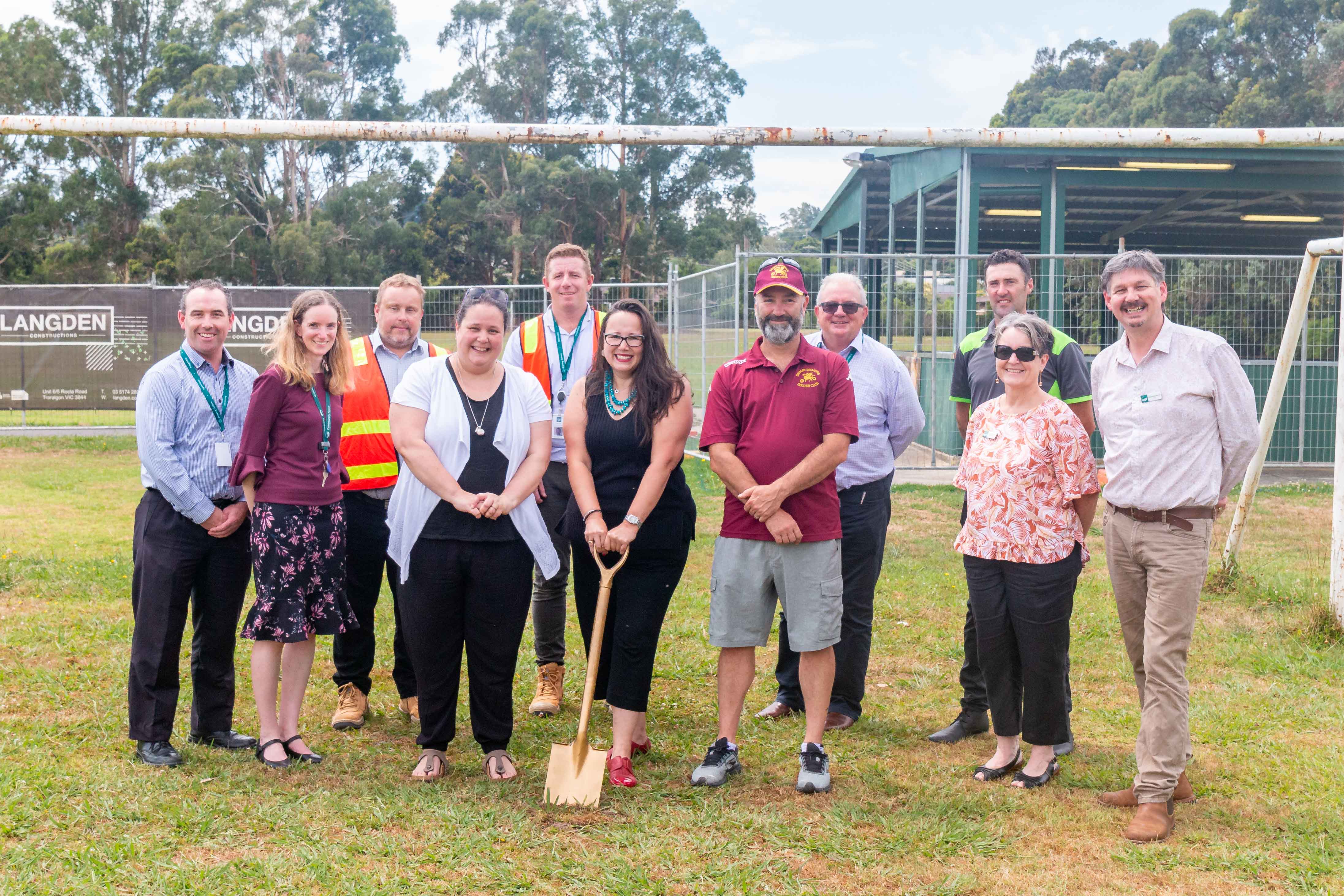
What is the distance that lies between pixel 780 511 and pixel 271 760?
7.32ft

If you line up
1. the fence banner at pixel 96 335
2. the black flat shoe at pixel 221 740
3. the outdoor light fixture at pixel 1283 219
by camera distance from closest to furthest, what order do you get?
1. the black flat shoe at pixel 221 740
2. the fence banner at pixel 96 335
3. the outdoor light fixture at pixel 1283 219

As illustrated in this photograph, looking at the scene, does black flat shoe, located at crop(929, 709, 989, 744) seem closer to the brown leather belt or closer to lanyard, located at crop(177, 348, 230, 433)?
the brown leather belt

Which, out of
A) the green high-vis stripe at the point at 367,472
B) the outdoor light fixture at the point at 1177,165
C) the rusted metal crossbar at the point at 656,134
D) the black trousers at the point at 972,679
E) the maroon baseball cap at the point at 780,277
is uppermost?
the outdoor light fixture at the point at 1177,165

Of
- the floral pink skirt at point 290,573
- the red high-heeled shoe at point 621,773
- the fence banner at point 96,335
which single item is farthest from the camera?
the fence banner at point 96,335

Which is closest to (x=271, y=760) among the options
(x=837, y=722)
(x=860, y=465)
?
(x=837, y=722)

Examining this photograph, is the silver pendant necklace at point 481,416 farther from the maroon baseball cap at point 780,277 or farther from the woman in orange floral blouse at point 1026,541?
the woman in orange floral blouse at point 1026,541

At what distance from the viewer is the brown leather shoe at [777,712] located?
5.12m

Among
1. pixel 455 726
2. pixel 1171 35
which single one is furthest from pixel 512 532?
pixel 1171 35

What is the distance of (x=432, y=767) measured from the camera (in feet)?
14.3

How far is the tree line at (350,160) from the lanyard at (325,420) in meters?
32.8

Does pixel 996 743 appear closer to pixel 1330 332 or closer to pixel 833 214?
pixel 1330 332

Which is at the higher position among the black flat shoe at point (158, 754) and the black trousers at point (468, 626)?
the black trousers at point (468, 626)

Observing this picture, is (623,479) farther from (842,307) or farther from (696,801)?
(842,307)

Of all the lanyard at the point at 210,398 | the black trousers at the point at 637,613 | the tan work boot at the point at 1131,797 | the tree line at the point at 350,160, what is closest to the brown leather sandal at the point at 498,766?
the black trousers at the point at 637,613
